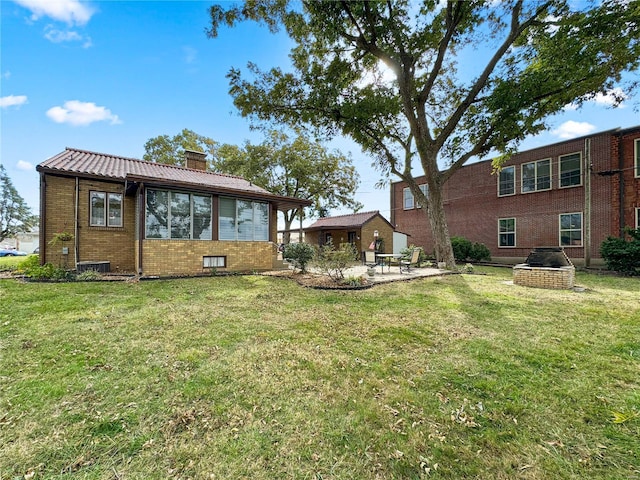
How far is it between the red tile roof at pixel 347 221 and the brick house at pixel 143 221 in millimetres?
10686

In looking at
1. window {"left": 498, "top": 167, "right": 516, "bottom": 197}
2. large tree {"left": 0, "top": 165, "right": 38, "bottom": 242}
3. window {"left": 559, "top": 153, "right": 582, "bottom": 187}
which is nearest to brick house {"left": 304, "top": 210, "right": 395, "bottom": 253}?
window {"left": 498, "top": 167, "right": 516, "bottom": 197}

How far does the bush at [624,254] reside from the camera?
1144 centimetres

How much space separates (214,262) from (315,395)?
30.3ft

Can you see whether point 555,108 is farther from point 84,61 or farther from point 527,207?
point 84,61

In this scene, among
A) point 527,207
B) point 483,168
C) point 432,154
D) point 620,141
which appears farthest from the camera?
point 483,168

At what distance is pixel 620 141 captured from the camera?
14.4 m

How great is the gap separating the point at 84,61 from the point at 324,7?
8.69 metres

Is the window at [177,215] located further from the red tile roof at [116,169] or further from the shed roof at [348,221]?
the shed roof at [348,221]

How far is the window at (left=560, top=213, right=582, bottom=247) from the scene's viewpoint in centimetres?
1605

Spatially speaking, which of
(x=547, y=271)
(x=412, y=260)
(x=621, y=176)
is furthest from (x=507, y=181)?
(x=547, y=271)

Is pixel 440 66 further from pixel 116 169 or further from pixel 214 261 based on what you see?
pixel 116 169

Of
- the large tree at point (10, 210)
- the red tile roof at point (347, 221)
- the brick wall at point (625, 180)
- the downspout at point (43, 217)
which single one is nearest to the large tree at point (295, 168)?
the red tile roof at point (347, 221)

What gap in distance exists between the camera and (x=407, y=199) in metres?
24.8

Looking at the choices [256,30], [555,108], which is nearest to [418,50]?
[555,108]
